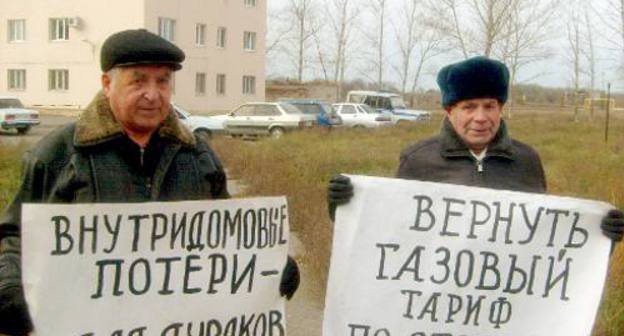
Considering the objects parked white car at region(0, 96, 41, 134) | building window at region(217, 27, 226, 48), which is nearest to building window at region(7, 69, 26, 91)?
building window at region(217, 27, 226, 48)

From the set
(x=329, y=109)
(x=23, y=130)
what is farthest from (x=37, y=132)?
(x=329, y=109)

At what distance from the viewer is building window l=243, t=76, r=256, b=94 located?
5381 cm

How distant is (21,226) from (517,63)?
41.4 m

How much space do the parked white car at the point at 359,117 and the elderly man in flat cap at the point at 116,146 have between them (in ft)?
104

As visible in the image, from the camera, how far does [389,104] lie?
42844mm

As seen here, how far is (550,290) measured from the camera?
347 cm

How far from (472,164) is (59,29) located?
47.8 metres

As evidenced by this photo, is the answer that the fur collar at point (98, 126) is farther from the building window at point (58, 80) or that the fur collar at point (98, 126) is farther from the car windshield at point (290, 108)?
the building window at point (58, 80)

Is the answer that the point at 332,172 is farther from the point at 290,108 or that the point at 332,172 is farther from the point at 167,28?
the point at 167,28

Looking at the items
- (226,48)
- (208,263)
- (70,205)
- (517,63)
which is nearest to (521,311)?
(208,263)

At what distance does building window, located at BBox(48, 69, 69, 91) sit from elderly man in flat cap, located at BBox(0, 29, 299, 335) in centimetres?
4601

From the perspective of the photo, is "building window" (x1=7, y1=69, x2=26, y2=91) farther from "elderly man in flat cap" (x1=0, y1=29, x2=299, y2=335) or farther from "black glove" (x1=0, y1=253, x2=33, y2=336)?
"black glove" (x1=0, y1=253, x2=33, y2=336)

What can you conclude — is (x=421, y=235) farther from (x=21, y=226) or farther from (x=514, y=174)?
(x=21, y=226)

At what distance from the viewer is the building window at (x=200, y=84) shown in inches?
1964
